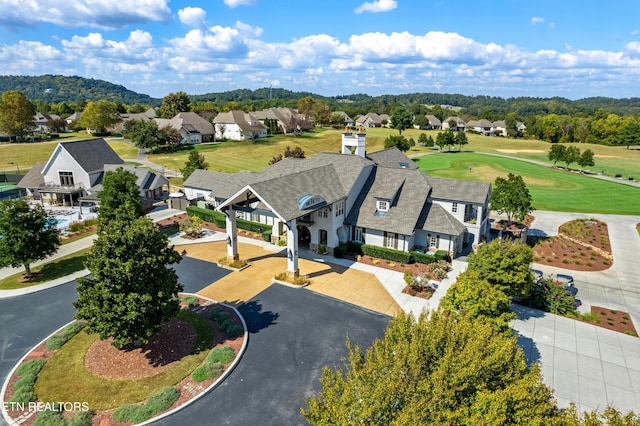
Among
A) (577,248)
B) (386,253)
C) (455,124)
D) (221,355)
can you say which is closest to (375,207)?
(386,253)

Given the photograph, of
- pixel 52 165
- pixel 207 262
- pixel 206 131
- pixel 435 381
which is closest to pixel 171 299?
pixel 207 262

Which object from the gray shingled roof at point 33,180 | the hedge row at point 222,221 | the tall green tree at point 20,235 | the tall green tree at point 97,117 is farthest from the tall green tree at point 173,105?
the tall green tree at point 20,235

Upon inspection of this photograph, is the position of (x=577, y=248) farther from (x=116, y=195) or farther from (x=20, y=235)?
(x=20, y=235)

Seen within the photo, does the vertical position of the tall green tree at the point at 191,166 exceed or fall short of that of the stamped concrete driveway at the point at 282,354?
it exceeds it

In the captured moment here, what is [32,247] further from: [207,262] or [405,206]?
[405,206]

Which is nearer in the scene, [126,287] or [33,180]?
[126,287]

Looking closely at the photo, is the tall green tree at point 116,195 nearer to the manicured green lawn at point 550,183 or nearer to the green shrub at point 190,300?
the green shrub at point 190,300
